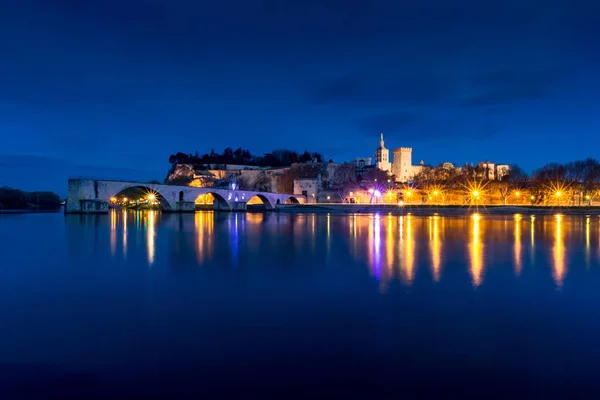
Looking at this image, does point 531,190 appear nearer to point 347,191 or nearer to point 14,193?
point 347,191

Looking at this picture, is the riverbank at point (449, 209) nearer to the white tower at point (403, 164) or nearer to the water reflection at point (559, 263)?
the water reflection at point (559, 263)

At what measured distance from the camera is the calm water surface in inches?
185

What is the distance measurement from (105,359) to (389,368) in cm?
320

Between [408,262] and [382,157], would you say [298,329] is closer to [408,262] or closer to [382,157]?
[408,262]

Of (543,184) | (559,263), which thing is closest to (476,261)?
(559,263)

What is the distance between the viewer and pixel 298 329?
650 centimetres

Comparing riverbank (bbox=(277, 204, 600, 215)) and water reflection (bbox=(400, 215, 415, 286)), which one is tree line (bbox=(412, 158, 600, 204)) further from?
water reflection (bbox=(400, 215, 415, 286))

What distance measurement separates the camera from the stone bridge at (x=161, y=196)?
149ft

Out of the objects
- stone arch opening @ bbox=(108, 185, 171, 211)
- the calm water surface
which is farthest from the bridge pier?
the calm water surface

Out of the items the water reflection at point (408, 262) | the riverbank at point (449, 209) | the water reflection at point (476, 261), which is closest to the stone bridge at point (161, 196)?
the riverbank at point (449, 209)

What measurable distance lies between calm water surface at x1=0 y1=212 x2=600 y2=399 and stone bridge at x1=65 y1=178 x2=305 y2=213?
3439cm

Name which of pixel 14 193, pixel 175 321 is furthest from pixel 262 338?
pixel 14 193

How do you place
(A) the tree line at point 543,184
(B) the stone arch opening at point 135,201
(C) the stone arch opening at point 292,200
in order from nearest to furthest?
(A) the tree line at point 543,184
(B) the stone arch opening at point 135,201
(C) the stone arch opening at point 292,200

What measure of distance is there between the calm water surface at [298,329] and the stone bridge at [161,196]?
34392mm
